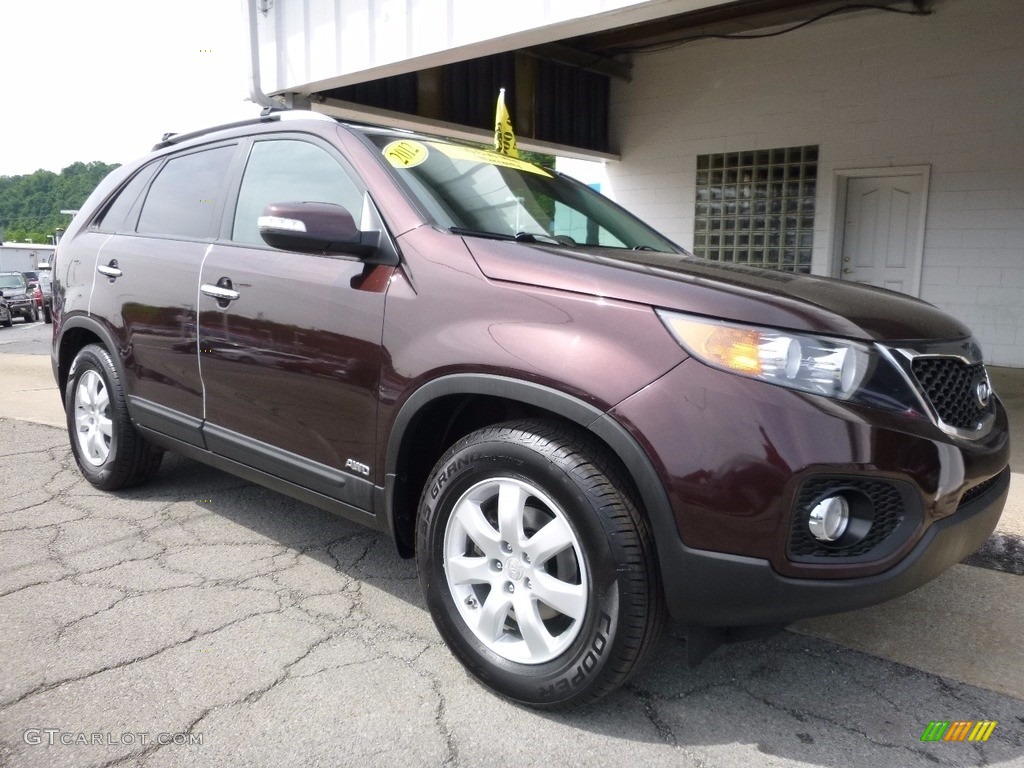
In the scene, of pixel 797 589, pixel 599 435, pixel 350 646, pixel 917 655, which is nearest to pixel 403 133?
pixel 599 435

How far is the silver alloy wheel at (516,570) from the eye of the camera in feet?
6.67

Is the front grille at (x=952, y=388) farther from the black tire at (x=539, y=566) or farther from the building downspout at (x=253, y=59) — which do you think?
the building downspout at (x=253, y=59)

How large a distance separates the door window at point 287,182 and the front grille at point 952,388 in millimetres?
1811

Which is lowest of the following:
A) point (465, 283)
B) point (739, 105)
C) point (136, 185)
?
point (465, 283)

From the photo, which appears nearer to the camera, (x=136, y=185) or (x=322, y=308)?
(x=322, y=308)

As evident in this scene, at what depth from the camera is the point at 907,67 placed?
7566mm

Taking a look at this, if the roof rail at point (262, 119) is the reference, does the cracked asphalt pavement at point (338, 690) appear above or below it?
below

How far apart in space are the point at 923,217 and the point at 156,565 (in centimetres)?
752

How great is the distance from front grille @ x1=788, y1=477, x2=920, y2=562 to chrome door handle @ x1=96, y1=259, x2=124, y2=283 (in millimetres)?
3172

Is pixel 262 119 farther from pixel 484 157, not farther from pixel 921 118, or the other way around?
pixel 921 118

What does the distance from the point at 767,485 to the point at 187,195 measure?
113 inches

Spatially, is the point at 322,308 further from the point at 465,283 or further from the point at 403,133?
the point at 403,133

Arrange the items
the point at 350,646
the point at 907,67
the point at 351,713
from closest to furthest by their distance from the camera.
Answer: the point at 351,713 < the point at 350,646 < the point at 907,67

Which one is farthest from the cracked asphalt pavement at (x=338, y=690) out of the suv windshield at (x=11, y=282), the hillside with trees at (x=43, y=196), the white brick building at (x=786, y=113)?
the hillside with trees at (x=43, y=196)
